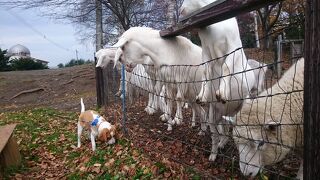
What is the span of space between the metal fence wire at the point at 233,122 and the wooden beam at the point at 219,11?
329mm

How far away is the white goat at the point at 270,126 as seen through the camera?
11.3 ft

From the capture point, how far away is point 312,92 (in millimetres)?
2152

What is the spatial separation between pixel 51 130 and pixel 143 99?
2633 millimetres

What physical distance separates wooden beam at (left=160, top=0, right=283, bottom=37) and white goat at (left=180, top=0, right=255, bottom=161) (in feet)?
0.70

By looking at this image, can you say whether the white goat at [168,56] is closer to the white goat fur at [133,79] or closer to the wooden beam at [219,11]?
the wooden beam at [219,11]

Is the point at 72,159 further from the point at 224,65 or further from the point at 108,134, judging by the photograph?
the point at 224,65

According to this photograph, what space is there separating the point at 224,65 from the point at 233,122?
81 centimetres

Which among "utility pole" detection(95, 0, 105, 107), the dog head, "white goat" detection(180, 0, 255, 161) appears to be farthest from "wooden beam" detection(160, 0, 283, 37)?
"utility pole" detection(95, 0, 105, 107)

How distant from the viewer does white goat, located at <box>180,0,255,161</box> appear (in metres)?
4.30

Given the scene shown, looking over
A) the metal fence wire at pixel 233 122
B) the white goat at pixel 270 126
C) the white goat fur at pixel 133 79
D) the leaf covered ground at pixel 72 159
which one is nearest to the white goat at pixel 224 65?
the metal fence wire at pixel 233 122

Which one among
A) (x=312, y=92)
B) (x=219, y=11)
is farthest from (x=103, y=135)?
(x=312, y=92)

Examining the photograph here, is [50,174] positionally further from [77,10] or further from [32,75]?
[32,75]

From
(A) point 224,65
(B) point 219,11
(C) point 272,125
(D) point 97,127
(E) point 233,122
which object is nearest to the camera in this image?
(C) point 272,125

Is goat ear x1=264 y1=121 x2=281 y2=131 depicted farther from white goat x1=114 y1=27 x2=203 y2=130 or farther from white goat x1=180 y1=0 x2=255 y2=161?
white goat x1=114 y1=27 x2=203 y2=130
